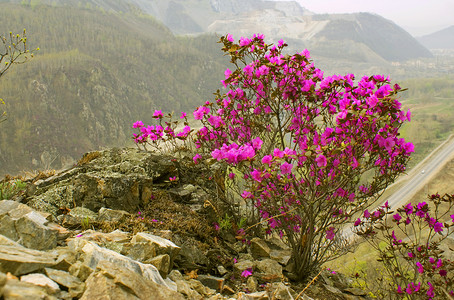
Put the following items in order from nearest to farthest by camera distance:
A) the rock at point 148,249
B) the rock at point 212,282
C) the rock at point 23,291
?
1. the rock at point 23,291
2. the rock at point 148,249
3. the rock at point 212,282

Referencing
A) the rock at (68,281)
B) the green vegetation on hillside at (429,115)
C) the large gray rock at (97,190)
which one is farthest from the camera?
the green vegetation on hillside at (429,115)

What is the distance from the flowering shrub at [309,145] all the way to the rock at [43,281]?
183cm

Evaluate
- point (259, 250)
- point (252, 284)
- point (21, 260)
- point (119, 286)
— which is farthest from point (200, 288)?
point (259, 250)

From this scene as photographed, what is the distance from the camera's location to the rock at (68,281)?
188cm

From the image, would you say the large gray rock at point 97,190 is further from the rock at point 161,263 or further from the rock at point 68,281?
the rock at point 68,281

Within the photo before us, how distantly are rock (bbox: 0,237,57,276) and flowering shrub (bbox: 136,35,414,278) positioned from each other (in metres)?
1.77

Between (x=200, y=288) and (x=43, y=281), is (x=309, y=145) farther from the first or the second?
(x=43, y=281)

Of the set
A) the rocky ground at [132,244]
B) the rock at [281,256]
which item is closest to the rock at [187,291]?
the rocky ground at [132,244]

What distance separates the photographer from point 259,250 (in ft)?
14.4

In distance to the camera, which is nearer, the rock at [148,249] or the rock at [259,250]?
the rock at [148,249]

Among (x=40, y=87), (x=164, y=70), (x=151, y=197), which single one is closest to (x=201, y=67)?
(x=164, y=70)

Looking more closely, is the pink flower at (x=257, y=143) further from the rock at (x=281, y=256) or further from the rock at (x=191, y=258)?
the rock at (x=281, y=256)

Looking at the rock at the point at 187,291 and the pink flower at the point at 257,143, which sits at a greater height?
the pink flower at the point at 257,143

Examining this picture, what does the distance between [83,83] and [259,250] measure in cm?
8898
